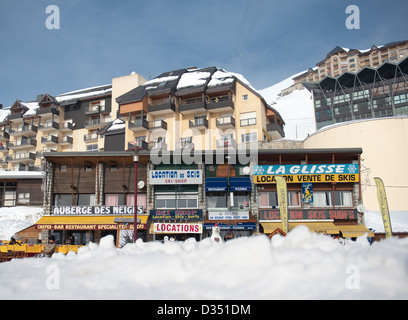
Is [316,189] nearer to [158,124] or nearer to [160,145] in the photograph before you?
[160,145]

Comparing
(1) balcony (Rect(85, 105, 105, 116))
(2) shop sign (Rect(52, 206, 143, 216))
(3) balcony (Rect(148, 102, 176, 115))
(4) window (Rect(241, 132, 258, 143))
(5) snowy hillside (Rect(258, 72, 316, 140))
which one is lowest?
(2) shop sign (Rect(52, 206, 143, 216))

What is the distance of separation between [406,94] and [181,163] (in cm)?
6889

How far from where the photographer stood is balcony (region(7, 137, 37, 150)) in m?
59.5

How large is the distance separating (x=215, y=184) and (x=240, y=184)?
83.3 inches

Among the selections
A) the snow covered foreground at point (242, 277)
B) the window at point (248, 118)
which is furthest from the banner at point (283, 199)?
the window at point (248, 118)

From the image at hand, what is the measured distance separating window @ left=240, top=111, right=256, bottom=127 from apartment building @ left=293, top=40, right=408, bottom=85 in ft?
299

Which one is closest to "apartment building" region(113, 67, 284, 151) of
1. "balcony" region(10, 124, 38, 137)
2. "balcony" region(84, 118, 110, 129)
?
"balcony" region(84, 118, 110, 129)

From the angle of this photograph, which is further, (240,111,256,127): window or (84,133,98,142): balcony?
(84,133,98,142): balcony

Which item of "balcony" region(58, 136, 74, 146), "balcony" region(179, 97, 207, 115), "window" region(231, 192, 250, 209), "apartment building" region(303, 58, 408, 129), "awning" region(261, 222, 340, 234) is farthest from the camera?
"apartment building" region(303, 58, 408, 129)

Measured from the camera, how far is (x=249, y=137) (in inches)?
1702

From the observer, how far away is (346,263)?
314 centimetres

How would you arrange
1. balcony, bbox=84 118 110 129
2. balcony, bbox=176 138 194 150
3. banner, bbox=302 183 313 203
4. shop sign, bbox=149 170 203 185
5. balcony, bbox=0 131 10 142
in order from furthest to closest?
balcony, bbox=0 131 10 142
balcony, bbox=84 118 110 129
balcony, bbox=176 138 194 150
shop sign, bbox=149 170 203 185
banner, bbox=302 183 313 203

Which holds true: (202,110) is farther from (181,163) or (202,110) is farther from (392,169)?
(392,169)

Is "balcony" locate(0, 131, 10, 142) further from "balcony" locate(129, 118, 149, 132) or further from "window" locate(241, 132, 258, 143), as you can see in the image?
"window" locate(241, 132, 258, 143)
